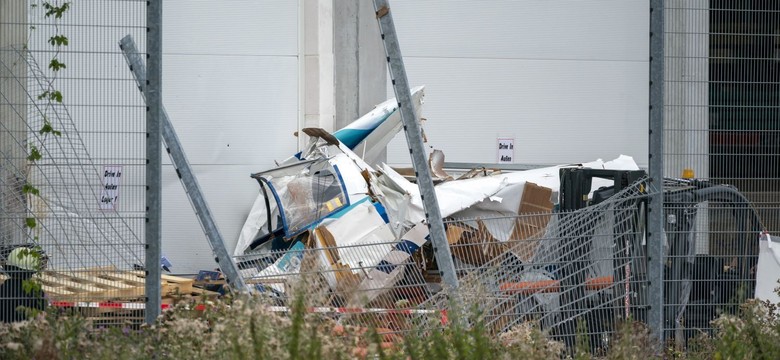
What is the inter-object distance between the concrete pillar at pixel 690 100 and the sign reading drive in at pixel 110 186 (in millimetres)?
3238

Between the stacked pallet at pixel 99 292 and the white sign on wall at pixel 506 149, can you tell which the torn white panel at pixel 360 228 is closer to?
the stacked pallet at pixel 99 292

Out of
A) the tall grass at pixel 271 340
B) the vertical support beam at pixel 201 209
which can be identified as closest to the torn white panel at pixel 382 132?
the vertical support beam at pixel 201 209

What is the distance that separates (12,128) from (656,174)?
3.57 m

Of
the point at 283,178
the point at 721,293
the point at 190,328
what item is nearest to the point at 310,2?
the point at 283,178

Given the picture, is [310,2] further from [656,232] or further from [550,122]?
[656,232]

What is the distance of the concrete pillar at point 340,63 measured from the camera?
1257cm

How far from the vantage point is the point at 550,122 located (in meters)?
13.4

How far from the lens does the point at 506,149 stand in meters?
13.3

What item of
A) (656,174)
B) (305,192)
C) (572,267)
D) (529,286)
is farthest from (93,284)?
(305,192)

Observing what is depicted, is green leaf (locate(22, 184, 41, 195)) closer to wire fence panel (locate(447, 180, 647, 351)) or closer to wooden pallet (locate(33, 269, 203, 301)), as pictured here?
wooden pallet (locate(33, 269, 203, 301))

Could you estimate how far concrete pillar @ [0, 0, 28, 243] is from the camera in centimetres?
537

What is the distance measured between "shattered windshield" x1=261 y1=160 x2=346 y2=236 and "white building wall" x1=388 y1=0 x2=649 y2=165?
10.8 feet

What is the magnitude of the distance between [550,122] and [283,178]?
15.4 ft

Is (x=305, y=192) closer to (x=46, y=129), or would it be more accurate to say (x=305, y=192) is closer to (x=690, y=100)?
(x=690, y=100)
